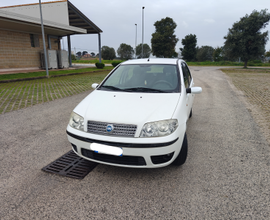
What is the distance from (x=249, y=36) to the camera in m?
28.2

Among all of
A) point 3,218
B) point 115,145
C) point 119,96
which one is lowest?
point 3,218

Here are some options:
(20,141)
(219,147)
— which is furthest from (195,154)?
(20,141)

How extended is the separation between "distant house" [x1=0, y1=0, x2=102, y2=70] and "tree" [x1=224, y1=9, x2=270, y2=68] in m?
19.7

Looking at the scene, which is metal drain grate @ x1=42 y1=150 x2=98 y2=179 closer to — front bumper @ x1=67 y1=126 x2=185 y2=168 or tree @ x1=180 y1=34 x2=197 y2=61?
front bumper @ x1=67 y1=126 x2=185 y2=168

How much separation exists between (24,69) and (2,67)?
1.86 metres

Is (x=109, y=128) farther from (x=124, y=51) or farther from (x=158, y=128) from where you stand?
(x=124, y=51)

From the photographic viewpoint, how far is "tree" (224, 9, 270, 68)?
28109mm

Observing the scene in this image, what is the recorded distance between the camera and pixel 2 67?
17031 millimetres

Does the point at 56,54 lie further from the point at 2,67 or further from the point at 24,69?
the point at 2,67

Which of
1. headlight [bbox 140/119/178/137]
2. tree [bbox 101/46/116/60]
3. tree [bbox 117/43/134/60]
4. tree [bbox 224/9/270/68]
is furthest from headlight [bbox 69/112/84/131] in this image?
tree [bbox 117/43/134/60]

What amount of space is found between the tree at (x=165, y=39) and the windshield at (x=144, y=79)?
5157 centimetres

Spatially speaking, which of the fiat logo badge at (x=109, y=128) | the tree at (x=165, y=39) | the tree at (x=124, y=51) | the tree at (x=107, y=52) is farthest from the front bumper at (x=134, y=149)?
the tree at (x=124, y=51)

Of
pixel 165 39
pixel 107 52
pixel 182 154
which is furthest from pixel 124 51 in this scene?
pixel 182 154

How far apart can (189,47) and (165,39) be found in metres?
11.5
